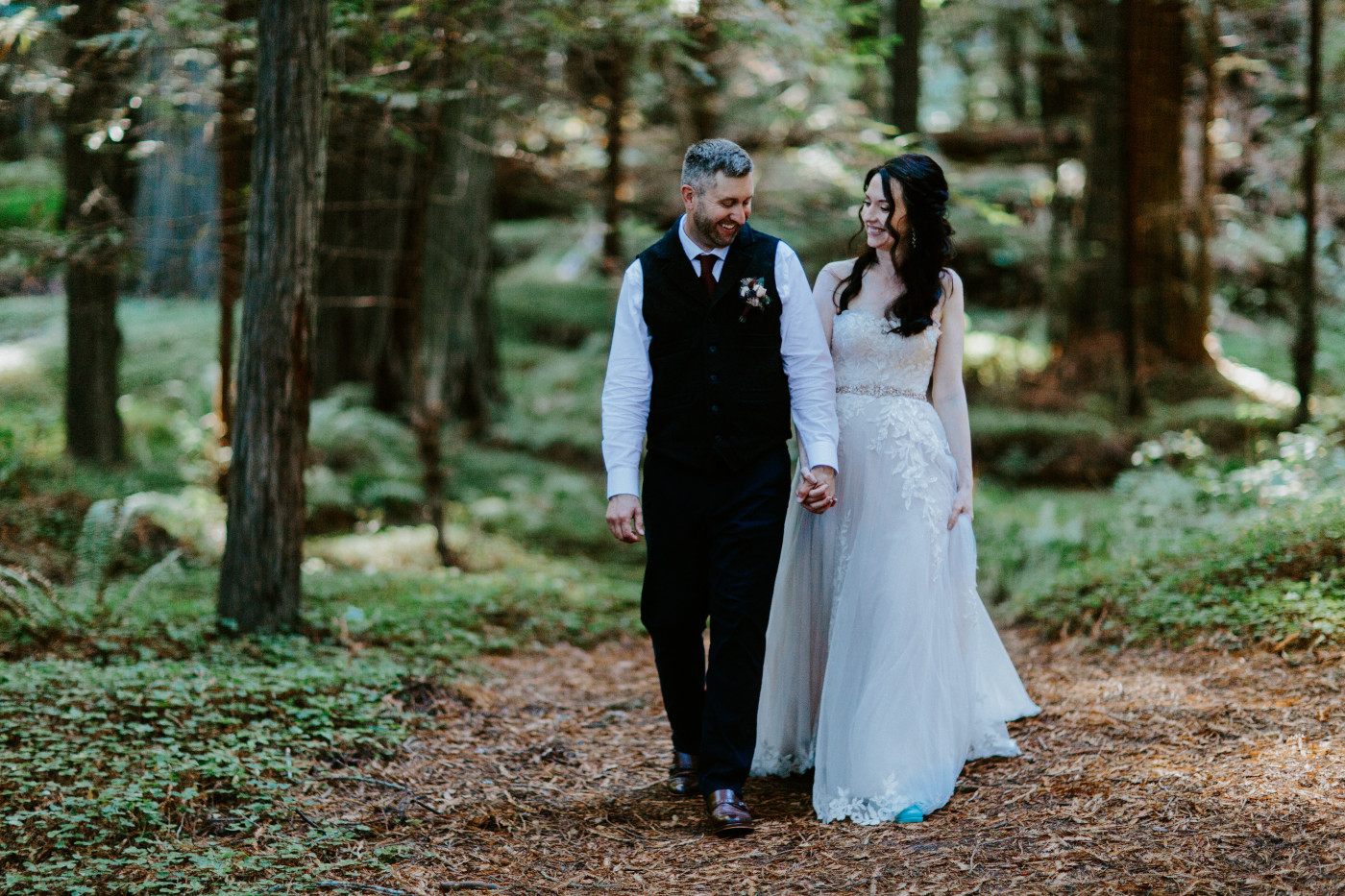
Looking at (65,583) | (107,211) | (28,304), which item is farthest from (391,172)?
(28,304)

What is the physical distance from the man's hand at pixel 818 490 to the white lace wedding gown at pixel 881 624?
33 cm

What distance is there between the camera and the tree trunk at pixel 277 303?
5457 mm

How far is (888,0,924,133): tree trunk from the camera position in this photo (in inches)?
369

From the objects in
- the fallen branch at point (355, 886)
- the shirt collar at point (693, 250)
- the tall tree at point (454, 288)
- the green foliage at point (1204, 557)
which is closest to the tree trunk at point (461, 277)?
the tall tree at point (454, 288)

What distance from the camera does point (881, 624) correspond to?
409 cm

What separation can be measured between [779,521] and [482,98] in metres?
5.71

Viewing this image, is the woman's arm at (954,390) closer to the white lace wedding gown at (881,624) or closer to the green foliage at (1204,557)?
the white lace wedding gown at (881,624)

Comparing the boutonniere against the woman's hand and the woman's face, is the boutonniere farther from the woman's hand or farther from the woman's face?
the woman's hand

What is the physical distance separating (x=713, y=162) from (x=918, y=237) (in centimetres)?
97

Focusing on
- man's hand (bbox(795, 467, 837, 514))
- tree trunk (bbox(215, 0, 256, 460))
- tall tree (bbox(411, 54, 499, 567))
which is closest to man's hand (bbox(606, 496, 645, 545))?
man's hand (bbox(795, 467, 837, 514))

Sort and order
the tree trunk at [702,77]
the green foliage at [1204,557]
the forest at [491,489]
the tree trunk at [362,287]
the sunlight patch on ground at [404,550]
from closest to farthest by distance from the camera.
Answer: the forest at [491,489]
the green foliage at [1204,557]
the tree trunk at [702,77]
the sunlight patch on ground at [404,550]
the tree trunk at [362,287]

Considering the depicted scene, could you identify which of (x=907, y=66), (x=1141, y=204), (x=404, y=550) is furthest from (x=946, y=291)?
(x=1141, y=204)

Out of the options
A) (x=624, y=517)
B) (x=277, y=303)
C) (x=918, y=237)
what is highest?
(x=918, y=237)

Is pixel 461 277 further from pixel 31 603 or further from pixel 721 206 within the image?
pixel 721 206
